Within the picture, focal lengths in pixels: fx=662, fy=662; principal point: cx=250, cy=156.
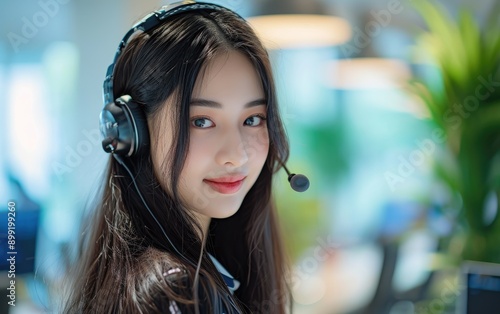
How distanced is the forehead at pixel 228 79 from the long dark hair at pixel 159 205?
0.04 ft

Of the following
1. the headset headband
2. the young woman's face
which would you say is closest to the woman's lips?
the young woman's face

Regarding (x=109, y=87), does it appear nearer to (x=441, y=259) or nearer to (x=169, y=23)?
(x=169, y=23)

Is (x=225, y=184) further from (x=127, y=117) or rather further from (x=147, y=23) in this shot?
(x=147, y=23)

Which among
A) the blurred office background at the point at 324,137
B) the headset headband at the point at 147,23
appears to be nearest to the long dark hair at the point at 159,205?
the headset headband at the point at 147,23

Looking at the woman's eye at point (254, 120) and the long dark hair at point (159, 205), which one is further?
the woman's eye at point (254, 120)

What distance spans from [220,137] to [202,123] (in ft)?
0.14

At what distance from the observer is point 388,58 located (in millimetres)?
3322

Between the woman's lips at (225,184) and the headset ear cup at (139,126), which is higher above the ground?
the headset ear cup at (139,126)

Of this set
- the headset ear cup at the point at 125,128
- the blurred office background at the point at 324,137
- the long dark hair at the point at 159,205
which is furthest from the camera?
the blurred office background at the point at 324,137

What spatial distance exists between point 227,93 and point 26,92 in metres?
1.55

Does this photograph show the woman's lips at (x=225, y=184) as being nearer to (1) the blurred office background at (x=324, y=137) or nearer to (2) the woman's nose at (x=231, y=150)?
(2) the woman's nose at (x=231, y=150)

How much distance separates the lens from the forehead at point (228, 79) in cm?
119

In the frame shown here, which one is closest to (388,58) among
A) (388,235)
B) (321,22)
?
(321,22)

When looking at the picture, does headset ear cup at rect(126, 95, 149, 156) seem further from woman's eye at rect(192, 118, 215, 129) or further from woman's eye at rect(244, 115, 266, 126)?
woman's eye at rect(244, 115, 266, 126)
